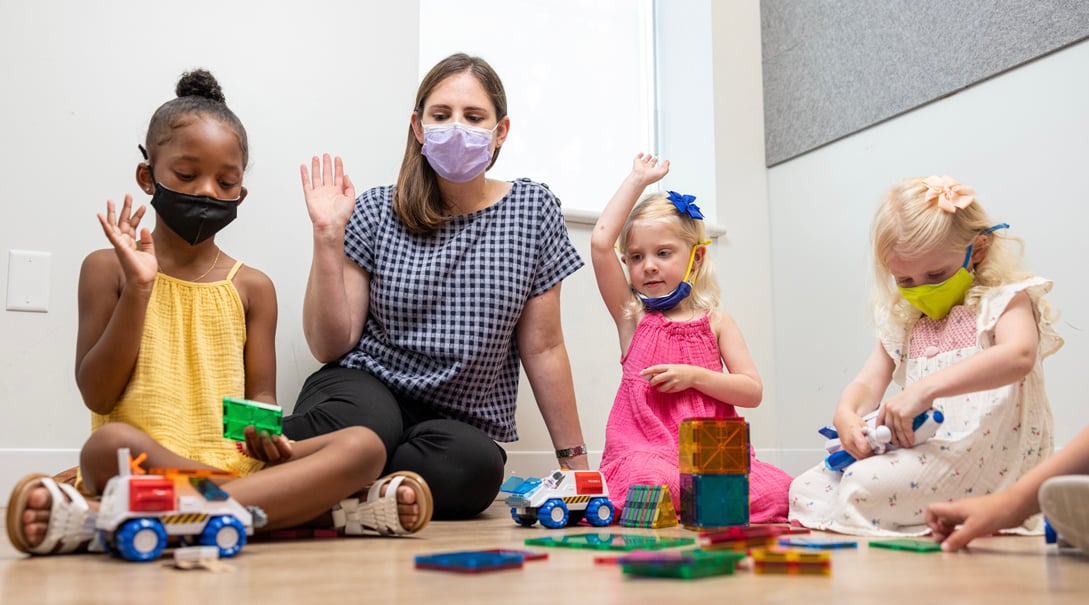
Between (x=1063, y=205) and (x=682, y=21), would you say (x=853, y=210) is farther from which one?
(x=682, y=21)

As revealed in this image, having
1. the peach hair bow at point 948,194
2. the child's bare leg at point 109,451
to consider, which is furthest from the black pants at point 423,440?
the peach hair bow at point 948,194

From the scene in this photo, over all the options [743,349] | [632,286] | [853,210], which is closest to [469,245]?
[632,286]

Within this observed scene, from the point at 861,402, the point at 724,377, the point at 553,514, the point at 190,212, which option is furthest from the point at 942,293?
the point at 190,212

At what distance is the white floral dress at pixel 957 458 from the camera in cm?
138

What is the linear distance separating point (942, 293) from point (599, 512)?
656mm

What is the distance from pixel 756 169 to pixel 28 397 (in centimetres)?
180

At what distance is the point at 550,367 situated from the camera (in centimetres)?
179

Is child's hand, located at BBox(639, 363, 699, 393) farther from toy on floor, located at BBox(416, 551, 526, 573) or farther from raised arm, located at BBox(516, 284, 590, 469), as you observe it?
toy on floor, located at BBox(416, 551, 526, 573)

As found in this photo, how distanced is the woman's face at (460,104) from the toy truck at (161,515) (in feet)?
2.96

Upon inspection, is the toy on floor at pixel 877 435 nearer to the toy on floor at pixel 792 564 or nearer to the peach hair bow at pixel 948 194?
the peach hair bow at pixel 948 194

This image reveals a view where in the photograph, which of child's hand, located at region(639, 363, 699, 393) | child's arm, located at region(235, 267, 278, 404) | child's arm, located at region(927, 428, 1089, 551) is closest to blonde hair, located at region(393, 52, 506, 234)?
child's arm, located at region(235, 267, 278, 404)

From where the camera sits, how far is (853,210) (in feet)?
7.26

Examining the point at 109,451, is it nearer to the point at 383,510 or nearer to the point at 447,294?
the point at 383,510

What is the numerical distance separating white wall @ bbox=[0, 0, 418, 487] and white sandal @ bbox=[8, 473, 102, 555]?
0.78 meters
